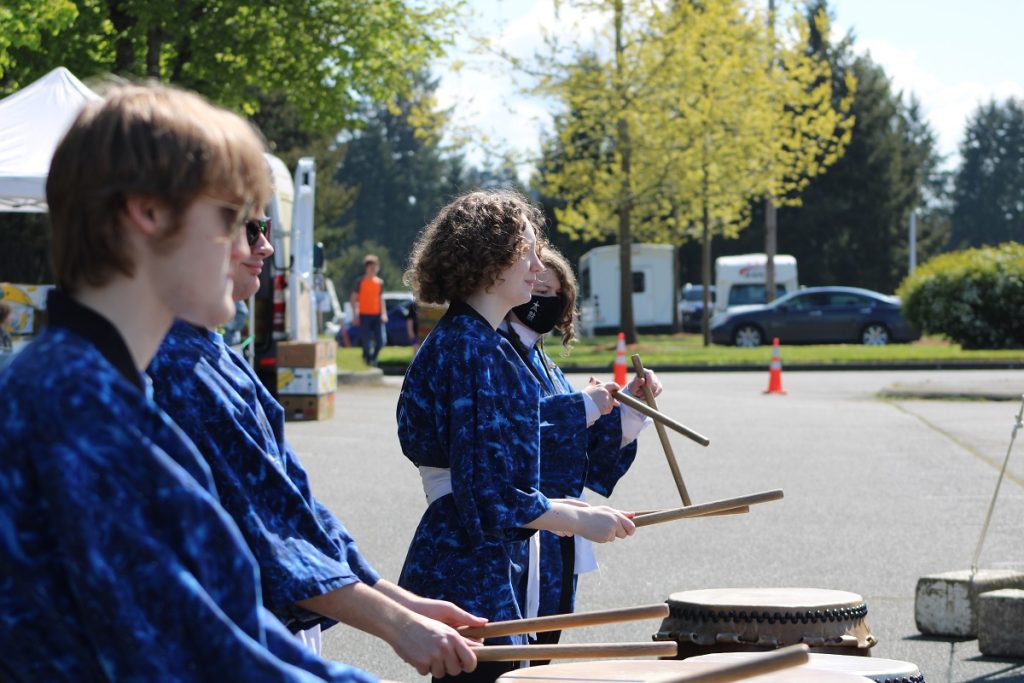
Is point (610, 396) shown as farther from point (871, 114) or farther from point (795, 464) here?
point (871, 114)

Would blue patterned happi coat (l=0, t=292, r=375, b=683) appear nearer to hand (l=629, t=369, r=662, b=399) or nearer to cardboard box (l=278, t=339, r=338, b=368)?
hand (l=629, t=369, r=662, b=399)

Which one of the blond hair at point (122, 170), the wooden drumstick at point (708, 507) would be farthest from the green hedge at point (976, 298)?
the blond hair at point (122, 170)

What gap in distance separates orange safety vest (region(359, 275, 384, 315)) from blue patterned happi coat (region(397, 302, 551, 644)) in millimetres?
19964

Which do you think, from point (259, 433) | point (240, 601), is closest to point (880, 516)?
point (259, 433)

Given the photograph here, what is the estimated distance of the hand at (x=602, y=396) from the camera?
4176 mm

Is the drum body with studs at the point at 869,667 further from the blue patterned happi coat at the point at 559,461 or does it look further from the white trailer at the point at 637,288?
the white trailer at the point at 637,288

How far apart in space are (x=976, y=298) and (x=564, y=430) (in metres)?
25.6

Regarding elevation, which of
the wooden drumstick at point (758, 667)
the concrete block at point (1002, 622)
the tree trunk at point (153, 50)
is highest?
the tree trunk at point (153, 50)

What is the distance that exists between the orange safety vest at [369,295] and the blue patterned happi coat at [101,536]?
21867 millimetres

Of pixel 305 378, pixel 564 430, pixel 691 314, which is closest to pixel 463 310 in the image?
pixel 564 430

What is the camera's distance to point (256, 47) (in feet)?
69.4

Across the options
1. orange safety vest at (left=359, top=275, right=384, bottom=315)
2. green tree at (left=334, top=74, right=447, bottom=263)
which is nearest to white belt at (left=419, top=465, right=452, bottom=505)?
orange safety vest at (left=359, top=275, right=384, bottom=315)

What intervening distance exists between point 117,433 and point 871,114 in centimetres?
5972

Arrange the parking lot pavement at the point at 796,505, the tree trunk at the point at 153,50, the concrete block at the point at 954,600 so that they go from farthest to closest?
1. the tree trunk at the point at 153,50
2. the parking lot pavement at the point at 796,505
3. the concrete block at the point at 954,600
